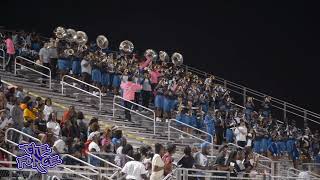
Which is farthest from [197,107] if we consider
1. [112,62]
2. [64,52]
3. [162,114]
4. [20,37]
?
[20,37]

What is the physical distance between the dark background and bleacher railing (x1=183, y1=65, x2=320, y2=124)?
0.46 m

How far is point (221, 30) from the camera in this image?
102 ft

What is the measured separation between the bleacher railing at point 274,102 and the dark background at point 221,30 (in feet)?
1.50

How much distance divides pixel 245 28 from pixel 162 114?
9.58 meters

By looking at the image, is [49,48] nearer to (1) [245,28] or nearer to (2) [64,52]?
(2) [64,52]

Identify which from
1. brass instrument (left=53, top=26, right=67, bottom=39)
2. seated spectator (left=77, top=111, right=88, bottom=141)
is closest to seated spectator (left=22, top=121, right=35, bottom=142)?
seated spectator (left=77, top=111, right=88, bottom=141)

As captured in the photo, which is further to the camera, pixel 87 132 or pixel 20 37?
pixel 20 37

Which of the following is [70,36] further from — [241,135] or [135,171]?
[135,171]

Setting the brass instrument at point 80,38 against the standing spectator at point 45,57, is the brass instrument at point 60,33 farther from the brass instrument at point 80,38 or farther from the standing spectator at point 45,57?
the standing spectator at point 45,57

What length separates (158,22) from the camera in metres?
31.7

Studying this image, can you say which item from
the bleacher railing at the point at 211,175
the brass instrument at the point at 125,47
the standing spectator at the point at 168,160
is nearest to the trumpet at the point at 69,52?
the brass instrument at the point at 125,47

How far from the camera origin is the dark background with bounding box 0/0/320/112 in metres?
29.7

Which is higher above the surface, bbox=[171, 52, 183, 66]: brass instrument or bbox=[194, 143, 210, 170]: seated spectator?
bbox=[171, 52, 183, 66]: brass instrument

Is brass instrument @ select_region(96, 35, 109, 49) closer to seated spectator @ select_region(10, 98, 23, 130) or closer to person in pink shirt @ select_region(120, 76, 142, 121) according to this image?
person in pink shirt @ select_region(120, 76, 142, 121)
